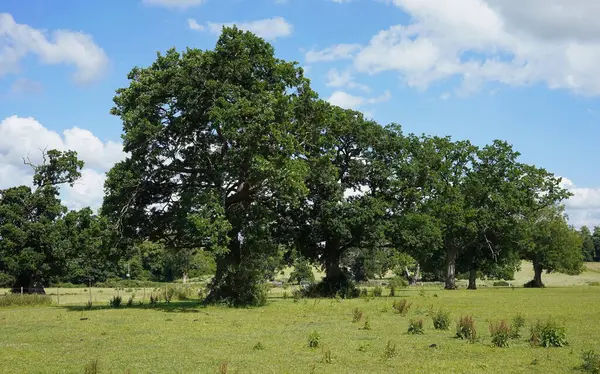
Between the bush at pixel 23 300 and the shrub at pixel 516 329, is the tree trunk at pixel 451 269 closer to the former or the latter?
the bush at pixel 23 300

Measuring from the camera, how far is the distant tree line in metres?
34.5

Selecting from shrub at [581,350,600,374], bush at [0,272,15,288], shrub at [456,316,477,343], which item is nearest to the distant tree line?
bush at [0,272,15,288]

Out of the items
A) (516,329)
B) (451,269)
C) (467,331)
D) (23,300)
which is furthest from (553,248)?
(23,300)

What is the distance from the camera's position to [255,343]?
1964cm

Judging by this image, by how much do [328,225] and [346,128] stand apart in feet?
29.9

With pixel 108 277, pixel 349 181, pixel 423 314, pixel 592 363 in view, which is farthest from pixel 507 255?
pixel 108 277

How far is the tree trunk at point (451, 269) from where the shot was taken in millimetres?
69075

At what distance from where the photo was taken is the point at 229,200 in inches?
1492

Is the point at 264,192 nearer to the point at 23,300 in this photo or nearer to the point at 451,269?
the point at 23,300

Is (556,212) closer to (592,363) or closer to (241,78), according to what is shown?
(241,78)

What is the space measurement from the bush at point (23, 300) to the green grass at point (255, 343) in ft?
31.9

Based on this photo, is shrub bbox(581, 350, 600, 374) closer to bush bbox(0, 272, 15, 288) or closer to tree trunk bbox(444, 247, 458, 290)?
tree trunk bbox(444, 247, 458, 290)

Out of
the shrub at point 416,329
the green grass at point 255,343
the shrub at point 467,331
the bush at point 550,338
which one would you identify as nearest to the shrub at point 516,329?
the green grass at point 255,343

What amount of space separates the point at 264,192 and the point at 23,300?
19.4m
